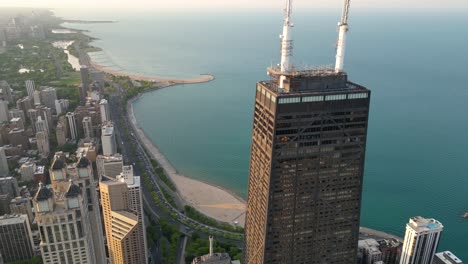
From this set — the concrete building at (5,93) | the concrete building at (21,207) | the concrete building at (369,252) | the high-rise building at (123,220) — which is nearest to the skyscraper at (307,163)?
the high-rise building at (123,220)

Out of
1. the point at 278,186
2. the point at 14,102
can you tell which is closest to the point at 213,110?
the point at 14,102

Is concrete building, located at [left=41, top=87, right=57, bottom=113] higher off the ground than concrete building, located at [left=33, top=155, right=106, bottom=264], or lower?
lower

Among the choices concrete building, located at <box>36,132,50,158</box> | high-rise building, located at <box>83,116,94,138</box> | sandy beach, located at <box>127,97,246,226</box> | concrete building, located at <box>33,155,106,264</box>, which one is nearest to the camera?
concrete building, located at <box>33,155,106,264</box>

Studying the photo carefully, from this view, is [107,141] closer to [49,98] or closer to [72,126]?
[72,126]

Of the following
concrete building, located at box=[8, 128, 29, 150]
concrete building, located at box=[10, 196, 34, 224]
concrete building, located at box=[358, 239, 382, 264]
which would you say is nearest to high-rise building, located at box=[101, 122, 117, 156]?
concrete building, located at box=[10, 196, 34, 224]

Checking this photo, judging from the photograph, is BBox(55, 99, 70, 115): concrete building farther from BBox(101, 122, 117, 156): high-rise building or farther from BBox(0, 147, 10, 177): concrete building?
BBox(0, 147, 10, 177): concrete building

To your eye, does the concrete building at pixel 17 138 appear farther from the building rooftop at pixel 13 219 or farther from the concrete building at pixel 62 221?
the concrete building at pixel 62 221

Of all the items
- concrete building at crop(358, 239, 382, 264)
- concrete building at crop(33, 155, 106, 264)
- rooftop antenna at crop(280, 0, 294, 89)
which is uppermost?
rooftop antenna at crop(280, 0, 294, 89)
